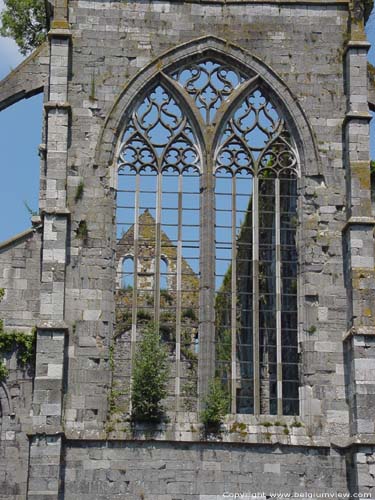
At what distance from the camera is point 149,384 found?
1897 centimetres

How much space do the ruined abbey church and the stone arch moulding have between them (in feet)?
0.09

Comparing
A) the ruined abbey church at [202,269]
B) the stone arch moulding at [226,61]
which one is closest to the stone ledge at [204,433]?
the ruined abbey church at [202,269]

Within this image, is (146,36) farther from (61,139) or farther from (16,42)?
(16,42)

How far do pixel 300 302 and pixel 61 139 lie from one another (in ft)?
15.5

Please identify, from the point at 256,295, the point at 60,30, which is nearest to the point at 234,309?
the point at 256,295

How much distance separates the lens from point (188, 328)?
70.2ft

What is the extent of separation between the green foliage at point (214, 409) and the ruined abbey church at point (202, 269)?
0.15 meters

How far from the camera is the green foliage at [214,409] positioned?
1894 cm

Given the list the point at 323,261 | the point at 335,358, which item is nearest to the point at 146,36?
the point at 323,261

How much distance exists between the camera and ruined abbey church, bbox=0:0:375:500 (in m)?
18.9

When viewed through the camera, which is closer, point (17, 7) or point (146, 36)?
point (146, 36)

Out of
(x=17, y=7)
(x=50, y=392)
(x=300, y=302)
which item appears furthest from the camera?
(x=17, y=7)

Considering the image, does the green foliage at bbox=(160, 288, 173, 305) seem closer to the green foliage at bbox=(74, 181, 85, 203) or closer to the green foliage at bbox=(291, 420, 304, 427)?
the green foliage at bbox=(74, 181, 85, 203)

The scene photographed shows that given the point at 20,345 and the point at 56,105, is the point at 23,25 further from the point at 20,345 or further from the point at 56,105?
the point at 20,345
